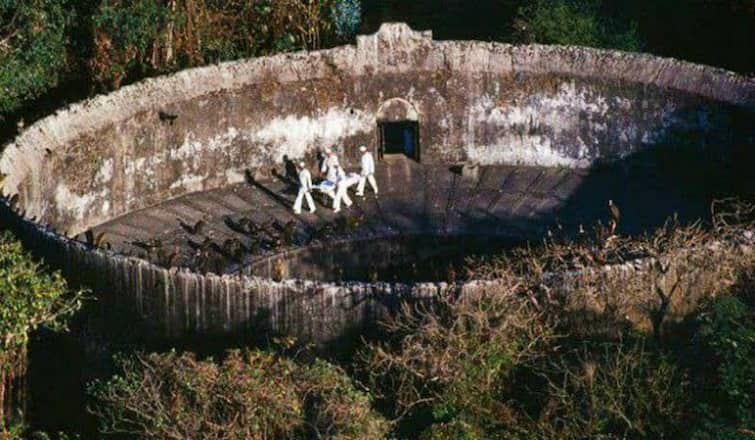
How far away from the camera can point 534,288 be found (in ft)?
85.9

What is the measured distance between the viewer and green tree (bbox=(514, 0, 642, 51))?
4106 cm

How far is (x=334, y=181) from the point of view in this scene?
3662 cm

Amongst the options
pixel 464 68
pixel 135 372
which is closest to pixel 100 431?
pixel 135 372

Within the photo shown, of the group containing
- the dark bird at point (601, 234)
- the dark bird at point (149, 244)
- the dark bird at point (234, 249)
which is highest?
the dark bird at point (601, 234)

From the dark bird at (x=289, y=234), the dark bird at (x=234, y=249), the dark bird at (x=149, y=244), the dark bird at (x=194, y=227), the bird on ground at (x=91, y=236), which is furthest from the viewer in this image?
the dark bird at (x=194, y=227)

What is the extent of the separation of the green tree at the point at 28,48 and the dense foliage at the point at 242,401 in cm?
1300

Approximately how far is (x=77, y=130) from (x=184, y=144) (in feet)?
9.70

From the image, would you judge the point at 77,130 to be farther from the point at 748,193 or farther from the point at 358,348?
the point at 748,193

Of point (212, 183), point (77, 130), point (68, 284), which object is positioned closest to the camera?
point (68, 284)

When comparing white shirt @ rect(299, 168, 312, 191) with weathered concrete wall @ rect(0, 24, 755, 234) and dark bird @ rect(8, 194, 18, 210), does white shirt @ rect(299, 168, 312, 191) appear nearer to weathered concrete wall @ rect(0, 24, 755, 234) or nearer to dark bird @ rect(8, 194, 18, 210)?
weathered concrete wall @ rect(0, 24, 755, 234)

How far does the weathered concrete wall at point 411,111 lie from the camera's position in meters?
36.6

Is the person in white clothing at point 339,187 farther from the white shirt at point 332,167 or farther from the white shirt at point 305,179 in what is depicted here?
the white shirt at point 305,179

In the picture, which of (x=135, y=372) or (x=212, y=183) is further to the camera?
(x=212, y=183)

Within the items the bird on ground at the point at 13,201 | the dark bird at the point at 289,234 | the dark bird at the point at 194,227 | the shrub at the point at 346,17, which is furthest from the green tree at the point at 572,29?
the bird on ground at the point at 13,201
